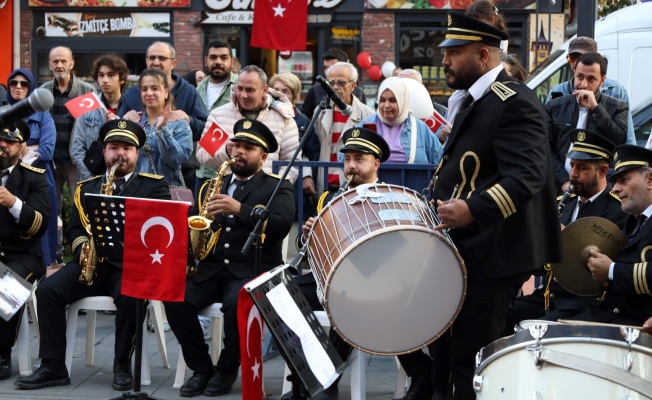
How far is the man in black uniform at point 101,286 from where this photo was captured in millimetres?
7156

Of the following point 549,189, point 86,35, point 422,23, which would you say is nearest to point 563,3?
point 422,23

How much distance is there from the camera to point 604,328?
4.24 m

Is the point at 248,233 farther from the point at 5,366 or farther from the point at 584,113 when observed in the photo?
the point at 584,113

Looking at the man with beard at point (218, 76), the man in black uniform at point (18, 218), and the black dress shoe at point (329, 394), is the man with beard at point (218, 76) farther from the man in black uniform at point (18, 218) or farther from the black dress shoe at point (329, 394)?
the black dress shoe at point (329, 394)

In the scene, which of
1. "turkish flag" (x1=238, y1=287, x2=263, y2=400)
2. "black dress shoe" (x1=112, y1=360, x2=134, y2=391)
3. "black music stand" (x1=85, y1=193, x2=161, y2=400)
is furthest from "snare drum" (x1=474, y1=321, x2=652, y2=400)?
"black dress shoe" (x1=112, y1=360, x2=134, y2=391)

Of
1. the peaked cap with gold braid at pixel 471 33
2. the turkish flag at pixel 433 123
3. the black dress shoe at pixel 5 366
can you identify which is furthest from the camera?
the turkish flag at pixel 433 123

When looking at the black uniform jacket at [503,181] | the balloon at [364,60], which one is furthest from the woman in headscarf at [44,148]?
the balloon at [364,60]

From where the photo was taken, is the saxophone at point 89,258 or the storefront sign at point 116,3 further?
the storefront sign at point 116,3

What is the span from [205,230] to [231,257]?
25 centimetres

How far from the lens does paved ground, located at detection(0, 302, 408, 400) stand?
22.9 feet

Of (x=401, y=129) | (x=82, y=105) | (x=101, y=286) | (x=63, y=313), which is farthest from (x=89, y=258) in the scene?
(x=401, y=129)

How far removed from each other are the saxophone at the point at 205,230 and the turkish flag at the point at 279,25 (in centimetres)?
1061

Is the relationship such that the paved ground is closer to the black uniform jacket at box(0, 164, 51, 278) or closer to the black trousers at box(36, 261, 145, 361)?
the black trousers at box(36, 261, 145, 361)

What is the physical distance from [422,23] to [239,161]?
12.8 meters
